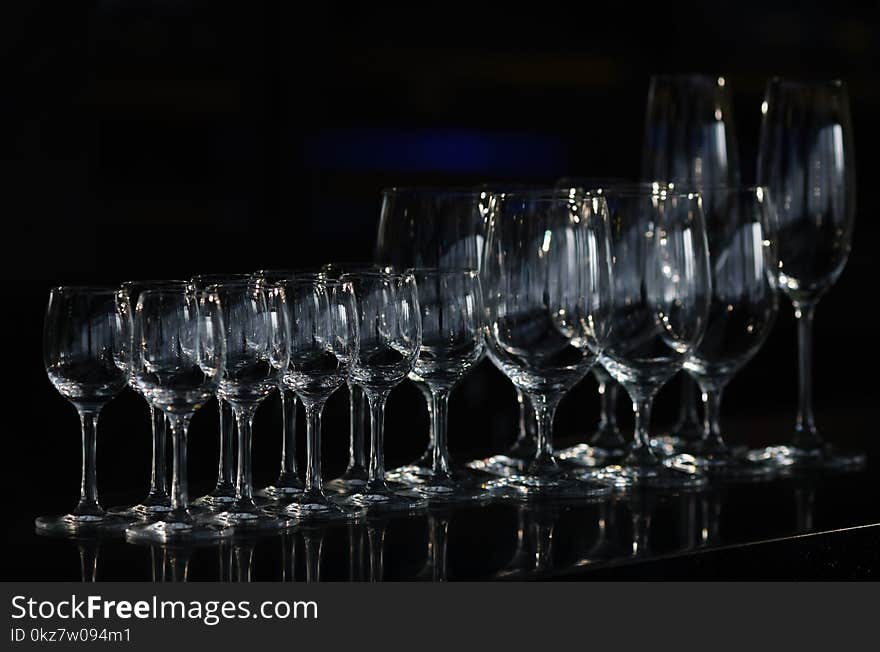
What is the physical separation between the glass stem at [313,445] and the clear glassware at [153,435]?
101 mm

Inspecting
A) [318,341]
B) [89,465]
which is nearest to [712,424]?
[318,341]

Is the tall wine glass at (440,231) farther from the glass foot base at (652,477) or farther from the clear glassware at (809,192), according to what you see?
the clear glassware at (809,192)

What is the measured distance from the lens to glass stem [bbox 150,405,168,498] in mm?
1151

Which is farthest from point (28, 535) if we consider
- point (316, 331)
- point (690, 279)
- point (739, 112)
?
point (739, 112)

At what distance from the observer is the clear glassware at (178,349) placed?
3.50 ft

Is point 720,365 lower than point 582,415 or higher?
higher

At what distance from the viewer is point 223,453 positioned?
3.79 feet

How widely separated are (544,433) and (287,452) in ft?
0.69

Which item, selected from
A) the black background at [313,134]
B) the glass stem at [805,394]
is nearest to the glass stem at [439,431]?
the glass stem at [805,394]

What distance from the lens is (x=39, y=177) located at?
3254 millimetres

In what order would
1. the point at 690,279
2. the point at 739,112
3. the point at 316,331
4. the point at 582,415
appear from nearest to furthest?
the point at 316,331, the point at 690,279, the point at 582,415, the point at 739,112

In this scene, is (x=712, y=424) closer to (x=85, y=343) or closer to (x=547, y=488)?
(x=547, y=488)
